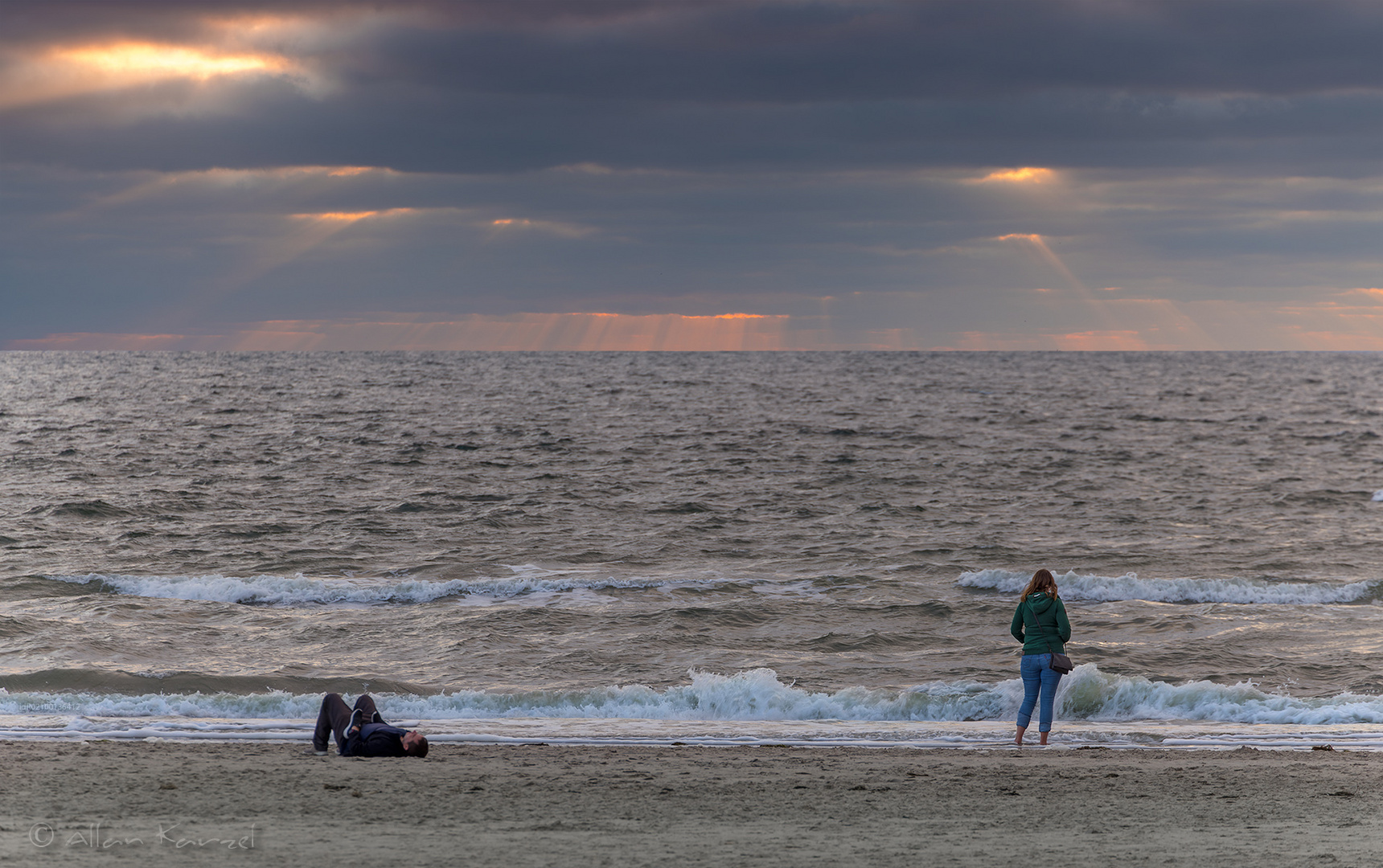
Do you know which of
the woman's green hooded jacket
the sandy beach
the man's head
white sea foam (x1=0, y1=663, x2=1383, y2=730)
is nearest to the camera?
the sandy beach

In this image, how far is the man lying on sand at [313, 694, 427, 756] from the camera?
9750 mm

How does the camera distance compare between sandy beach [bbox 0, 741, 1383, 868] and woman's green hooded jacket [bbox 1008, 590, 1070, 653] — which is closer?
sandy beach [bbox 0, 741, 1383, 868]

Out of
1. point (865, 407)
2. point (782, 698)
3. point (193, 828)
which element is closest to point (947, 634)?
point (782, 698)

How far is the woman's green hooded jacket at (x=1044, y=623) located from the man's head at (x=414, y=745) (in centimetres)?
584

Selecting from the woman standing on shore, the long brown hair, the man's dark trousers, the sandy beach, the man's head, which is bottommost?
the sandy beach

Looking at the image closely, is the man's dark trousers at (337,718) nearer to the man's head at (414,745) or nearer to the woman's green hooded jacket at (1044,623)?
the man's head at (414,745)

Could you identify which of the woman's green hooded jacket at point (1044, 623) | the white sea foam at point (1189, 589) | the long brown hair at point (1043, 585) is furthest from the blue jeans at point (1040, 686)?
the white sea foam at point (1189, 589)

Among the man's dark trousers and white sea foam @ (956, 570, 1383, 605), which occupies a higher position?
white sea foam @ (956, 570, 1383, 605)

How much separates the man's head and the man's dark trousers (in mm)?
499

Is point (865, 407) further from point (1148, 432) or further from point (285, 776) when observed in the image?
point (285, 776)

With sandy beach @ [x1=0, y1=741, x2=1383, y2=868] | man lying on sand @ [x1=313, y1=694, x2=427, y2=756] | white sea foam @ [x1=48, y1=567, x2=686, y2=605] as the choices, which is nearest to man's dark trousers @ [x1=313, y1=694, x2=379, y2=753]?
man lying on sand @ [x1=313, y1=694, x2=427, y2=756]

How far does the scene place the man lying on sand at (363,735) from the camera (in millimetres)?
9750

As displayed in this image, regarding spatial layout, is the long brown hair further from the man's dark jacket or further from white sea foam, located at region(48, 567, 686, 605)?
white sea foam, located at region(48, 567, 686, 605)

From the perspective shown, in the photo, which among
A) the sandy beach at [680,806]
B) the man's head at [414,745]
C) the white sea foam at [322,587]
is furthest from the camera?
the white sea foam at [322,587]
